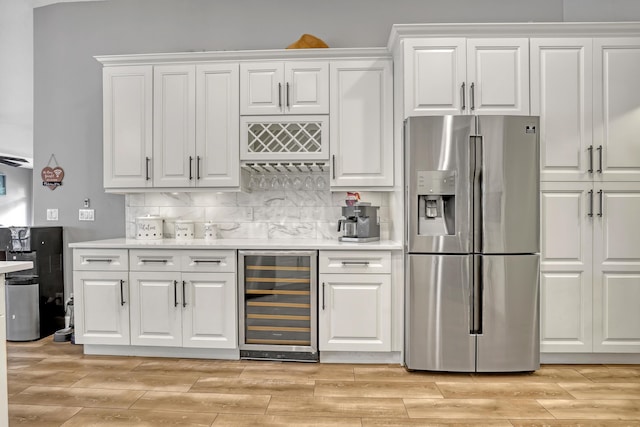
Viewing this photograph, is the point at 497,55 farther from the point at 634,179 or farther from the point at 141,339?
the point at 141,339

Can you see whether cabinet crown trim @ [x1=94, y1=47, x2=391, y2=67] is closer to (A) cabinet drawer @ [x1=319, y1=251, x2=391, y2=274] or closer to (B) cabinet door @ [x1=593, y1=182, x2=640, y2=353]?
(A) cabinet drawer @ [x1=319, y1=251, x2=391, y2=274]

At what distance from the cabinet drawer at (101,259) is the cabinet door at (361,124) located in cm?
174

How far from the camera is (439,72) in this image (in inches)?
115

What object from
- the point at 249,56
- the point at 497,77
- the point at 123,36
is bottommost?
the point at 497,77

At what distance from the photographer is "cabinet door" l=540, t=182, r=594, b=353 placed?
116 inches

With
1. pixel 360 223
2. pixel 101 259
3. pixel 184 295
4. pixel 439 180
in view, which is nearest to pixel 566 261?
pixel 439 180

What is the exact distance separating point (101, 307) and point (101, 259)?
1.21 feet

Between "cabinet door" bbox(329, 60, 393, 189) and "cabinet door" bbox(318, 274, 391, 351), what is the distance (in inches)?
31.3

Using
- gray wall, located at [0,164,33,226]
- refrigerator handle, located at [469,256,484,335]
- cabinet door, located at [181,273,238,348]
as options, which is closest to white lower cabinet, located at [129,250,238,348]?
cabinet door, located at [181,273,238,348]

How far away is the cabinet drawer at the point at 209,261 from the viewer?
3100 millimetres

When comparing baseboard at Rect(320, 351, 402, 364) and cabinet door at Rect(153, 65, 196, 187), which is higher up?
cabinet door at Rect(153, 65, 196, 187)

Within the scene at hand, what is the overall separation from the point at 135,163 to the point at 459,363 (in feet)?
9.78

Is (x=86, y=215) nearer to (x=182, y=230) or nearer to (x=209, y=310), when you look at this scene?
(x=182, y=230)

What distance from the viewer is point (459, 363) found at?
2811 millimetres
